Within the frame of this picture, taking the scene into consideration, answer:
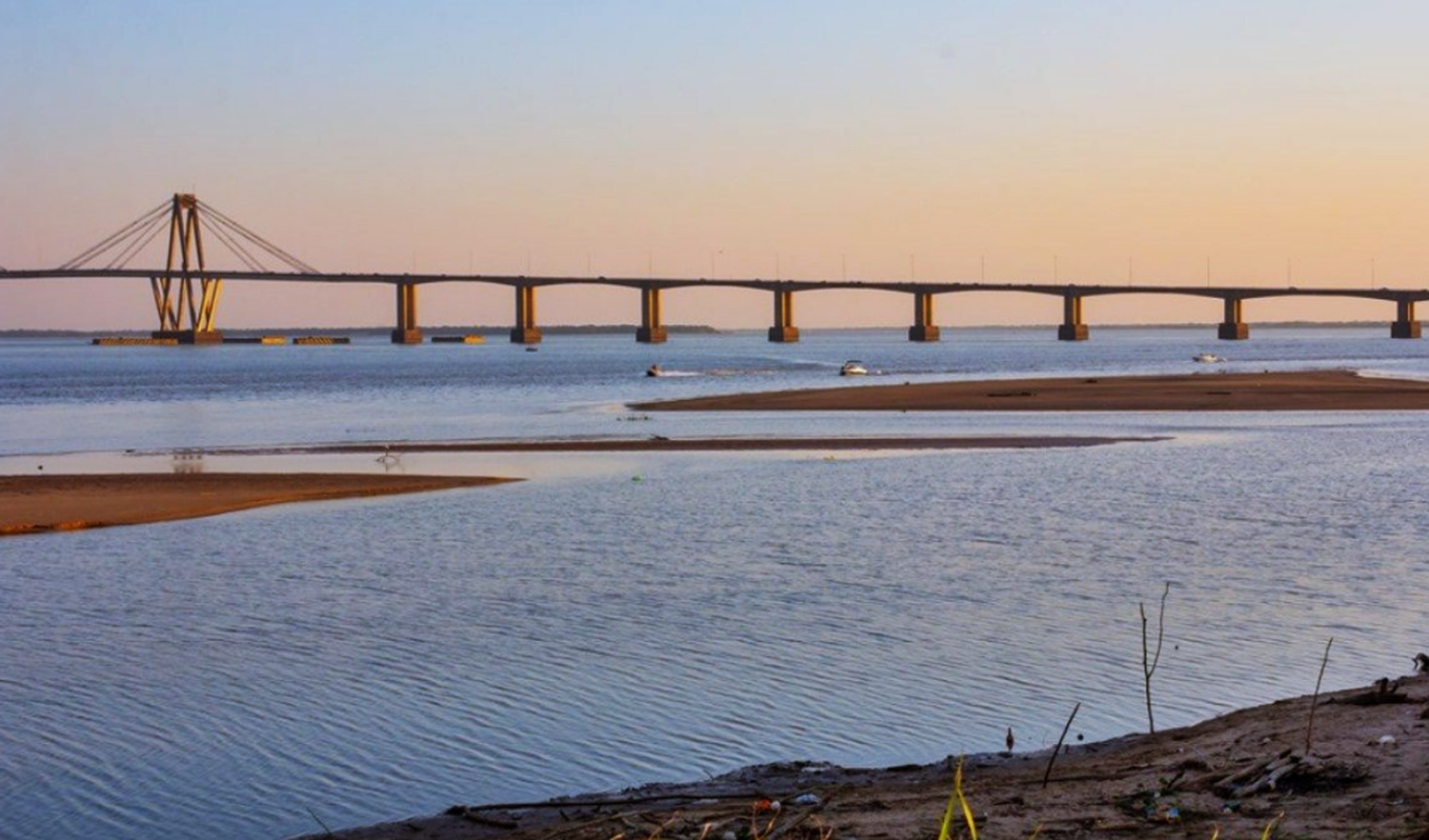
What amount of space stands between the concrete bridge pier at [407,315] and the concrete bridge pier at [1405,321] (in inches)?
3634

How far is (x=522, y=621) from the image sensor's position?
47.0 feet

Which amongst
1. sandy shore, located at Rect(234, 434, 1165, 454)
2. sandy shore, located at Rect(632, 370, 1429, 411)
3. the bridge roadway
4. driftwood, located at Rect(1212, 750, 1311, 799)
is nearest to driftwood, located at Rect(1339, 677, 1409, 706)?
driftwood, located at Rect(1212, 750, 1311, 799)

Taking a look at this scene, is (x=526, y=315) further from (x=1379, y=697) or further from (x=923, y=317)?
(x=1379, y=697)

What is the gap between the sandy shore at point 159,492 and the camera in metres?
23.1

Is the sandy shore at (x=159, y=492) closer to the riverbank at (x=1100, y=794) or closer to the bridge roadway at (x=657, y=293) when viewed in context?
the riverbank at (x=1100, y=794)

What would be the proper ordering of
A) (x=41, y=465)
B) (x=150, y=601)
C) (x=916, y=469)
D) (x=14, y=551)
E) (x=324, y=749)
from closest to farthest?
(x=324, y=749), (x=150, y=601), (x=14, y=551), (x=916, y=469), (x=41, y=465)

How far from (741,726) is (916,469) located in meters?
18.8

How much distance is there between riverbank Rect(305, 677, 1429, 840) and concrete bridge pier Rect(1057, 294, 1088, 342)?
552 ft

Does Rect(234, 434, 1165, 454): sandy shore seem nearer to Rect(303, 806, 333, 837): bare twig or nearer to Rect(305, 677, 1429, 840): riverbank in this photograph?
Rect(305, 677, 1429, 840): riverbank

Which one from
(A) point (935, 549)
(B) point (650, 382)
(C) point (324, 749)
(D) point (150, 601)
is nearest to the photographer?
(C) point (324, 749)

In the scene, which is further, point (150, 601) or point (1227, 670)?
point (150, 601)

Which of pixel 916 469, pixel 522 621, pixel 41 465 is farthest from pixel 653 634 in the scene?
pixel 41 465

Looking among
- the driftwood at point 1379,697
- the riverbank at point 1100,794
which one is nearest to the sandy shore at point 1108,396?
the driftwood at point 1379,697

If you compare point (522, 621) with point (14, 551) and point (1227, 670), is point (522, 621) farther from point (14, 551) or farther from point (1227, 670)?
point (14, 551)
